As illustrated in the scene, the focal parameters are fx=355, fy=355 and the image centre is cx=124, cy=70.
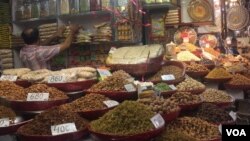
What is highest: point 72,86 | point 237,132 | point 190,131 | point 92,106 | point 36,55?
point 36,55

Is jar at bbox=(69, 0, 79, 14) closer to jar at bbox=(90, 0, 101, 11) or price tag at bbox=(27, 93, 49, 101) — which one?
jar at bbox=(90, 0, 101, 11)

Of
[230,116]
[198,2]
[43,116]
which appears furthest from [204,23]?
[43,116]

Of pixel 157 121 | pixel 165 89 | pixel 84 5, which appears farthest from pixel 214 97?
pixel 84 5

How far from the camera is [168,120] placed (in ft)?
8.59

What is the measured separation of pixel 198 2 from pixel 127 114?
4707 mm

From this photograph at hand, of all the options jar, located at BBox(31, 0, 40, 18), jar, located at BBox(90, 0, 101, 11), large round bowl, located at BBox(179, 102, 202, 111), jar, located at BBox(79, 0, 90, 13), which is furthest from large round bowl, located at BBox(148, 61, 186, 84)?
jar, located at BBox(31, 0, 40, 18)

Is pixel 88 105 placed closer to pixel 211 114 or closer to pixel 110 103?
pixel 110 103

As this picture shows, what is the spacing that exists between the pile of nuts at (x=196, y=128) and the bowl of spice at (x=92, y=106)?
0.49 meters

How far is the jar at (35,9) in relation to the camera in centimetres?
571

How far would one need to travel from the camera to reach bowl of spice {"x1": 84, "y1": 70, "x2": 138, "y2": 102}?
2924 mm

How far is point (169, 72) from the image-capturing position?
12.3 feet

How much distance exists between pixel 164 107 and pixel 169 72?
1.20 meters

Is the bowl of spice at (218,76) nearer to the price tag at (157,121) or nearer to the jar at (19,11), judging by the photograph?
the price tag at (157,121)

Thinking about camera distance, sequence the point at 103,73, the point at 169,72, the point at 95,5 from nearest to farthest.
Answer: the point at 103,73
the point at 169,72
the point at 95,5
